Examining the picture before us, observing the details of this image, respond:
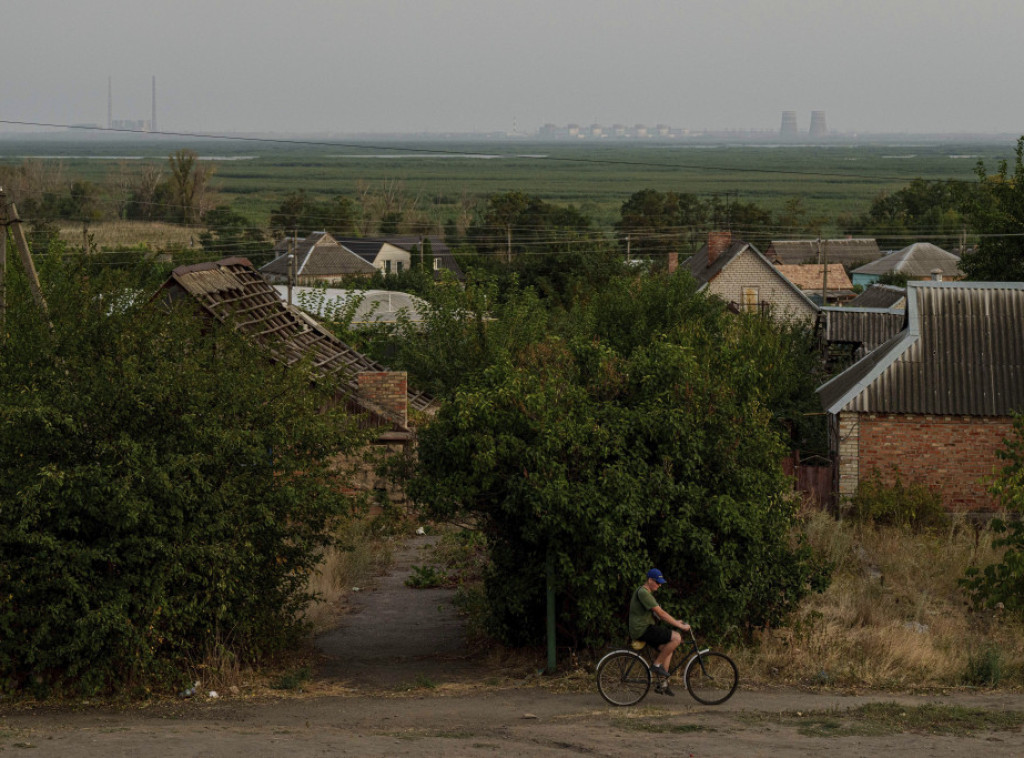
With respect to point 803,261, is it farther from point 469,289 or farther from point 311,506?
point 311,506

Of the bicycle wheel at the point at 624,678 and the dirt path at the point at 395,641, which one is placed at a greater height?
the bicycle wheel at the point at 624,678

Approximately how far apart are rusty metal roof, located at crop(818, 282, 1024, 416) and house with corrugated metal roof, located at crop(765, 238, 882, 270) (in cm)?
6418

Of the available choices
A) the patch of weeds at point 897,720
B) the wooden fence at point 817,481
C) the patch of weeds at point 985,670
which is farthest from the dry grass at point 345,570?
the wooden fence at point 817,481

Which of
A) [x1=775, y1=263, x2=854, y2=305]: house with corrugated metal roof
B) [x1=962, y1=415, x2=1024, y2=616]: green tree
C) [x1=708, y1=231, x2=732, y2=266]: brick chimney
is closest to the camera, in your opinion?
[x1=962, y1=415, x2=1024, y2=616]: green tree

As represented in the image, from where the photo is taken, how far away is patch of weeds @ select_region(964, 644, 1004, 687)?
12.7 metres

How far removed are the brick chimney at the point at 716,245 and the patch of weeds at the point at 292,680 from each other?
51.1 m

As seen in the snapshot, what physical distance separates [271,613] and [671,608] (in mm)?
4419

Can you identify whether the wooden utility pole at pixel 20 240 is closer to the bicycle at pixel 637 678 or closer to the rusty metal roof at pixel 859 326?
the bicycle at pixel 637 678

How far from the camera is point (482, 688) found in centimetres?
1238

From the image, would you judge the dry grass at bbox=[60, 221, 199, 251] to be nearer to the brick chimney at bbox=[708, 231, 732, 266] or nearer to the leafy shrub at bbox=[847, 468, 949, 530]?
the brick chimney at bbox=[708, 231, 732, 266]

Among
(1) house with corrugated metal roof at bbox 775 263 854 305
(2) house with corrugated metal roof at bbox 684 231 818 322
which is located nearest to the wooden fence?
(2) house with corrugated metal roof at bbox 684 231 818 322

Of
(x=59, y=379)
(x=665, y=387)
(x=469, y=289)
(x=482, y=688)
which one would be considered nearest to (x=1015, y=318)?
(x=469, y=289)

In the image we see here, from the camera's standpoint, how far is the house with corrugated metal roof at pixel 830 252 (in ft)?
298

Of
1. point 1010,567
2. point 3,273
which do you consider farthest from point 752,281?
point 3,273
